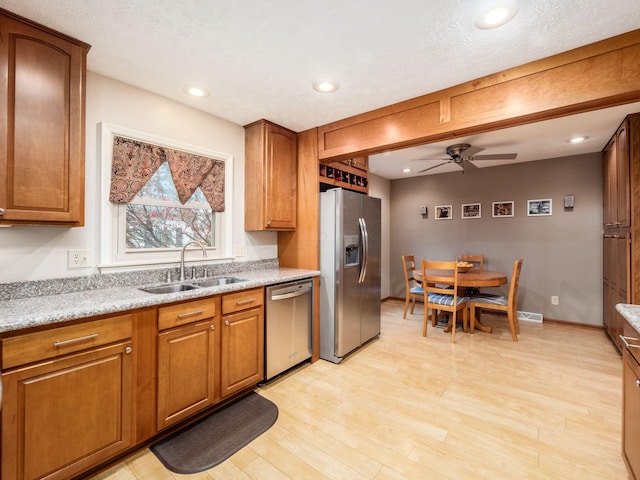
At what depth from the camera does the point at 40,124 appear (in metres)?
1.63

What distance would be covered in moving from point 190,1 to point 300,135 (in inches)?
71.0

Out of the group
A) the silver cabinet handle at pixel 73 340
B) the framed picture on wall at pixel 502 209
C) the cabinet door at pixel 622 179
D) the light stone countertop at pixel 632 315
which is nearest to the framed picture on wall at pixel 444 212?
the framed picture on wall at pixel 502 209

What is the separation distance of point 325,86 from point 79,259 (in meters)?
2.11

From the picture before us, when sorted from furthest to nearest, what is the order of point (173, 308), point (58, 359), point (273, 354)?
point (273, 354) < point (173, 308) < point (58, 359)

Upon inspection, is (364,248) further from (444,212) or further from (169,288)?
(444,212)

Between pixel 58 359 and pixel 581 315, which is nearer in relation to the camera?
pixel 58 359

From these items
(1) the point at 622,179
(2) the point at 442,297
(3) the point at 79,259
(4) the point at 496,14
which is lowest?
(2) the point at 442,297

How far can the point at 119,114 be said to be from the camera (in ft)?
7.16

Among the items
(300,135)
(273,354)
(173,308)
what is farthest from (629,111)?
(173,308)

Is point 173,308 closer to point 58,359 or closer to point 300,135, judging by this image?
point 58,359

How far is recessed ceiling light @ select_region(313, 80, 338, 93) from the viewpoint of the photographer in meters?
2.21

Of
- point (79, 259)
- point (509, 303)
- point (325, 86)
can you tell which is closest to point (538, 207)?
point (509, 303)

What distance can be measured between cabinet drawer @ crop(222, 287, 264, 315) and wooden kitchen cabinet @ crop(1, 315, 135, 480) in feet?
2.06

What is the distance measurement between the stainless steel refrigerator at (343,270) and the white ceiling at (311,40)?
101 centimetres
